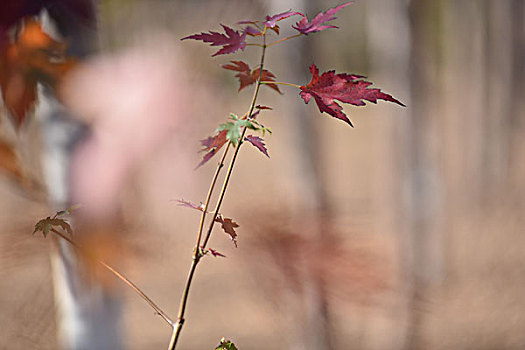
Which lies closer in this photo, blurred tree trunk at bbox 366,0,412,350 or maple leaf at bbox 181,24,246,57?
maple leaf at bbox 181,24,246,57

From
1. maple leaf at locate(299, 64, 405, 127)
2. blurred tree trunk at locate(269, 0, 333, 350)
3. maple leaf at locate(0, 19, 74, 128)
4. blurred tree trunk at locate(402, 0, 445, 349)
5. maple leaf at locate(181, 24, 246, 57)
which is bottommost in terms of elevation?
maple leaf at locate(299, 64, 405, 127)

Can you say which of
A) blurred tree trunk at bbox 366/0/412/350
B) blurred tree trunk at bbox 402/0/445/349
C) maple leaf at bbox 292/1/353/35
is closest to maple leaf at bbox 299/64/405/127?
maple leaf at bbox 292/1/353/35

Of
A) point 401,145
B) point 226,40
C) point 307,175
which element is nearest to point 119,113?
point 226,40

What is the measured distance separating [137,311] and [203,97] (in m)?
3.58

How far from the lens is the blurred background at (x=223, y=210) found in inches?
24.0

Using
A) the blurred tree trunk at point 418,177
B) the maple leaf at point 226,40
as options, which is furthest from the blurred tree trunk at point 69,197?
the blurred tree trunk at point 418,177

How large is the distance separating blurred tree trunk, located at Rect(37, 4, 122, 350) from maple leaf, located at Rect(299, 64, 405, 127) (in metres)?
0.31

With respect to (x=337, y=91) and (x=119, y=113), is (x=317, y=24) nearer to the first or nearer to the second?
(x=337, y=91)

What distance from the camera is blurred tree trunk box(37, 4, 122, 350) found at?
0.63 m

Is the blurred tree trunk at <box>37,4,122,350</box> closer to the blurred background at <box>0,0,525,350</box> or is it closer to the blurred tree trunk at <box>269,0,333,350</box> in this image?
the blurred background at <box>0,0,525,350</box>

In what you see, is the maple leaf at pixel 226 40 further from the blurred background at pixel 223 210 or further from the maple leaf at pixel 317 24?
the blurred background at pixel 223 210

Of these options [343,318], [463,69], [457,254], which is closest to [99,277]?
[343,318]

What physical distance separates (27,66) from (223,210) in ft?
2.34

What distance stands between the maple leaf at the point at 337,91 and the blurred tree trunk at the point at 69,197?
12.0 inches
